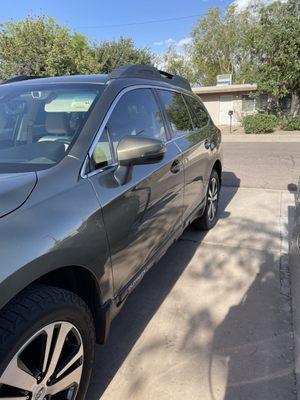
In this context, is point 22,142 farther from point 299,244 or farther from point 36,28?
point 36,28

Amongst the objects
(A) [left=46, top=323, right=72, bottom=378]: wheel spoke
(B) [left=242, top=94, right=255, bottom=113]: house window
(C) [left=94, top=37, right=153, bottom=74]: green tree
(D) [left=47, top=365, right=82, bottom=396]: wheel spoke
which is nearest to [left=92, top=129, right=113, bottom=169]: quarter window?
(A) [left=46, top=323, right=72, bottom=378]: wheel spoke

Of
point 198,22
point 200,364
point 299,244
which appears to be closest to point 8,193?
point 200,364

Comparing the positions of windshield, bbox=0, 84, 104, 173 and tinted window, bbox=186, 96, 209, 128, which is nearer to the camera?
windshield, bbox=0, 84, 104, 173

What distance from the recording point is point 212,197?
4922 millimetres

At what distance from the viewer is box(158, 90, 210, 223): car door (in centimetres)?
349

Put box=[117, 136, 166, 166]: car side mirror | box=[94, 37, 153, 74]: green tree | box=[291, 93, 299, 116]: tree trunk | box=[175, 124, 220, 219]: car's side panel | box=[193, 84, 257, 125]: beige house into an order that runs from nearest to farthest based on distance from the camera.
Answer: box=[117, 136, 166, 166]: car side mirror
box=[175, 124, 220, 219]: car's side panel
box=[291, 93, 299, 116]: tree trunk
box=[193, 84, 257, 125]: beige house
box=[94, 37, 153, 74]: green tree

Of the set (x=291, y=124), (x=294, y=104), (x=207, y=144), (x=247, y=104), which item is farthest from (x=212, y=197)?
(x=247, y=104)

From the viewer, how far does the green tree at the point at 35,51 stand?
980 inches

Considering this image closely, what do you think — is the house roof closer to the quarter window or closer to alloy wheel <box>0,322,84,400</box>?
the quarter window

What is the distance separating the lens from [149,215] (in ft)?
8.64

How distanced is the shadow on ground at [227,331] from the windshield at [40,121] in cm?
150

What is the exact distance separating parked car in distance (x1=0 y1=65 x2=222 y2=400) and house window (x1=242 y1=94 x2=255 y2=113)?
24.0 metres

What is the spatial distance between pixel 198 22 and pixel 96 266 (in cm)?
4565

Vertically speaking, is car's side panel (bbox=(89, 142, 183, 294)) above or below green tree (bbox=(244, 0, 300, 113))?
below
